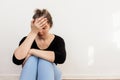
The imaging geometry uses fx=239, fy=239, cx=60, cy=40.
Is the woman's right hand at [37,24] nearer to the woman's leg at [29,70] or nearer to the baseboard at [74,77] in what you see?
the woman's leg at [29,70]

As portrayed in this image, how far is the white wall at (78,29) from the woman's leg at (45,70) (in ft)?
2.10

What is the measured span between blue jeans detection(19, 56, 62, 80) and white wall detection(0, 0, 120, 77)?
634 mm

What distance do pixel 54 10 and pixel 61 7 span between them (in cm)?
7

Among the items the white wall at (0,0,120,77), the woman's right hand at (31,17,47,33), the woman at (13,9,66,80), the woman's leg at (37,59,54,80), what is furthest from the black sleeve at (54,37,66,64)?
the white wall at (0,0,120,77)

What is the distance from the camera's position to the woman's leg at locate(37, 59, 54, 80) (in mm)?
1546

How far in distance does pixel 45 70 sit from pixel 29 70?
0.10m

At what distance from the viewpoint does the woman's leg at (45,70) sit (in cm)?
155

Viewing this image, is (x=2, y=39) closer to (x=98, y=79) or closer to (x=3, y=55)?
(x=3, y=55)

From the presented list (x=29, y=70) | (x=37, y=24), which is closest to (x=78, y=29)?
(x=37, y=24)

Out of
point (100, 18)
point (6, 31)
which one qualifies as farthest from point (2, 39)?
point (100, 18)

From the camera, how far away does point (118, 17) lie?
217 centimetres

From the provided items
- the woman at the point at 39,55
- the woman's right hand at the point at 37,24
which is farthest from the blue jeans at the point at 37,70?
the woman's right hand at the point at 37,24

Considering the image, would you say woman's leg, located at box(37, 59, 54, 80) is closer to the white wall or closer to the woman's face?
the woman's face

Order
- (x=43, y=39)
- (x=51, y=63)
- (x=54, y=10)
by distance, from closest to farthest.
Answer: (x=51, y=63) < (x=43, y=39) < (x=54, y=10)
